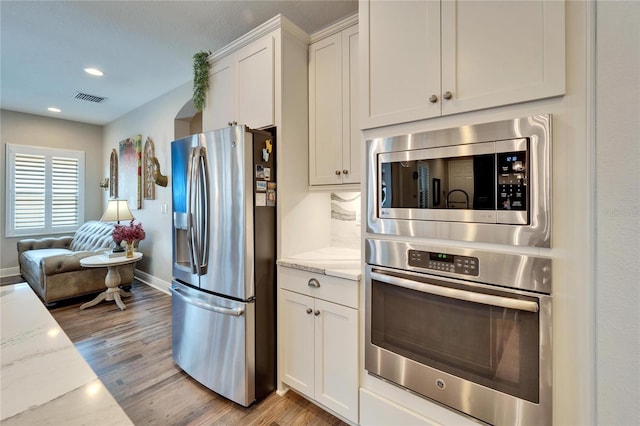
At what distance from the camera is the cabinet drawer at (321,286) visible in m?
1.64

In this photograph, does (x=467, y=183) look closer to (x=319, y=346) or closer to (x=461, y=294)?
(x=461, y=294)

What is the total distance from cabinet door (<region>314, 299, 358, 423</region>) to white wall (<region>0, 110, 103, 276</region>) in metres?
5.84

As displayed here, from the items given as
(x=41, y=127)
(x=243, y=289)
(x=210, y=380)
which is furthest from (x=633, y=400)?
(x=41, y=127)

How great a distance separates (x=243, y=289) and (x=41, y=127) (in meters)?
5.70

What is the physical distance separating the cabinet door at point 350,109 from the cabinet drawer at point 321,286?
664mm

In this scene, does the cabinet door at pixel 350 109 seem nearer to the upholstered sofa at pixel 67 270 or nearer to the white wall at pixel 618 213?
the white wall at pixel 618 213

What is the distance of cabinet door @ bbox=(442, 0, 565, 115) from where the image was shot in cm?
106

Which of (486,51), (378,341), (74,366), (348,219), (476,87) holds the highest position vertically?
(486,51)

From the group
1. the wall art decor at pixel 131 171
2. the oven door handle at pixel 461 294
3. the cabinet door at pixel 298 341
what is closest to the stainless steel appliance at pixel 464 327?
the oven door handle at pixel 461 294

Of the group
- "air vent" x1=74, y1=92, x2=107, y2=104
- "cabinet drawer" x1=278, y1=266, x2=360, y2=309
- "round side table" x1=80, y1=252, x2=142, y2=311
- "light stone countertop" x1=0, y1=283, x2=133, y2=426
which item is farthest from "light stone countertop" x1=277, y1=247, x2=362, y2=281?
"air vent" x1=74, y1=92, x2=107, y2=104

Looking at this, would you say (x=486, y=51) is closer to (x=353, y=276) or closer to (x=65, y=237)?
(x=353, y=276)

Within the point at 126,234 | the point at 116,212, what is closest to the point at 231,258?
the point at 126,234

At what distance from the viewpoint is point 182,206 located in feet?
7.00

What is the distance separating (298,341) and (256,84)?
179cm
